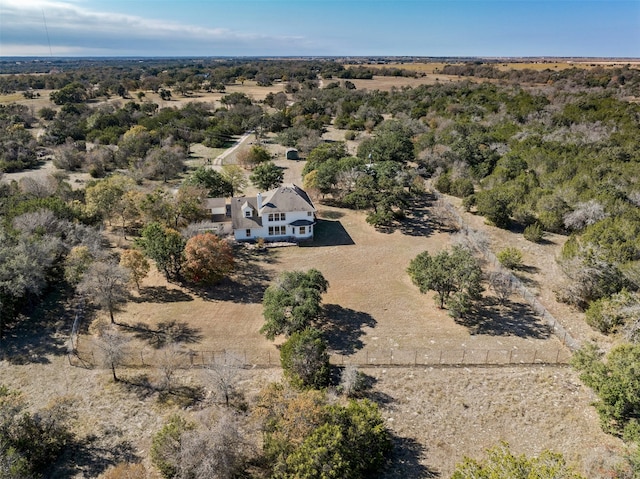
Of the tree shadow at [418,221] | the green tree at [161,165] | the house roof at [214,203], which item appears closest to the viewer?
the house roof at [214,203]

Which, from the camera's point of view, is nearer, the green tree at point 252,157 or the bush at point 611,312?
the bush at point 611,312

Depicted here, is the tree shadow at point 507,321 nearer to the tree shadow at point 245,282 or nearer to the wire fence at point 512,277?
the wire fence at point 512,277

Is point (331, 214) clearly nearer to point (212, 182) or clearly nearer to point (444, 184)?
point (212, 182)

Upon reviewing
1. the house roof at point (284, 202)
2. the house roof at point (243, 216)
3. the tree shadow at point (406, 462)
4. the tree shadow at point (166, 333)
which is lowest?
the tree shadow at point (406, 462)

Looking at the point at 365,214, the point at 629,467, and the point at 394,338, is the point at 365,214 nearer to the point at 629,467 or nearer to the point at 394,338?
the point at 394,338

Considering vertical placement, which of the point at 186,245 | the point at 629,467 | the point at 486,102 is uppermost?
the point at 486,102

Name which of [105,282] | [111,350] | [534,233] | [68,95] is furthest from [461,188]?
[68,95]

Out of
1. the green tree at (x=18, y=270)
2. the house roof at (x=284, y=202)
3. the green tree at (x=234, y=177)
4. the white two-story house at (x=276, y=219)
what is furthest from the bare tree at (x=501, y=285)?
the green tree at (x=18, y=270)

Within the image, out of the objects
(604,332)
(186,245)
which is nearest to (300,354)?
(186,245)
